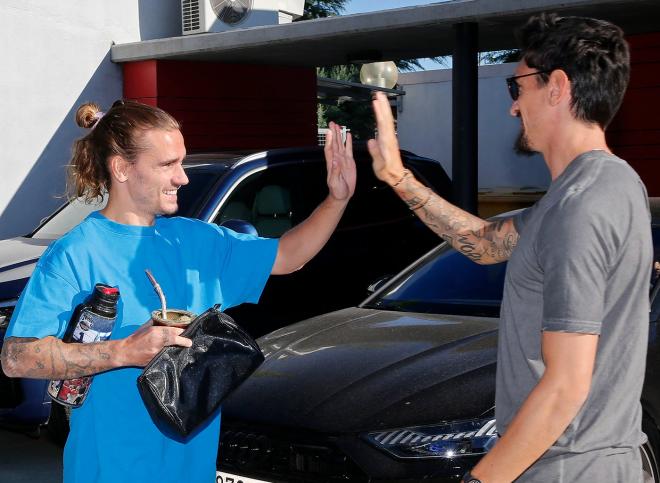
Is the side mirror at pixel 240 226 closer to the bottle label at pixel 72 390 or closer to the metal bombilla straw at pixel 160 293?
the metal bombilla straw at pixel 160 293

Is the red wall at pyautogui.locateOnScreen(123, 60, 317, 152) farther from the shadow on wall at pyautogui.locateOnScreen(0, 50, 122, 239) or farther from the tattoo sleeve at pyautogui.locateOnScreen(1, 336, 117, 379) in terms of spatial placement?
the tattoo sleeve at pyautogui.locateOnScreen(1, 336, 117, 379)

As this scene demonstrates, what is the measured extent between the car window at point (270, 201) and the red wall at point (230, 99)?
5541mm

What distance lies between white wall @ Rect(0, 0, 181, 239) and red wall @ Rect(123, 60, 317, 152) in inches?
20.5

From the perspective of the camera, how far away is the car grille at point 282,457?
3.61 metres

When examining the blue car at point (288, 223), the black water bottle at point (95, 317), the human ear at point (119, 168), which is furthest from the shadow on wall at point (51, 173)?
the black water bottle at point (95, 317)

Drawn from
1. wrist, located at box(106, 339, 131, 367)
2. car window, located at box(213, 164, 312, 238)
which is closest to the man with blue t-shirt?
wrist, located at box(106, 339, 131, 367)

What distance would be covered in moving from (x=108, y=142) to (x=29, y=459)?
149 inches

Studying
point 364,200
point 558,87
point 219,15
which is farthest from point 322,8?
point 558,87

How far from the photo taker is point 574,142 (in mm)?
2086

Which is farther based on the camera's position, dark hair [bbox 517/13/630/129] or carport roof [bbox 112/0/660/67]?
carport roof [bbox 112/0/660/67]

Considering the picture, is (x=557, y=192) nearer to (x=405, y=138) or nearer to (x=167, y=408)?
(x=167, y=408)

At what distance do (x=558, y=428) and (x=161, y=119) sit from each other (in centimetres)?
136

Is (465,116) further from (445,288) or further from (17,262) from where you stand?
(17,262)

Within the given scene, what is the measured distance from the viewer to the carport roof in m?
8.80
